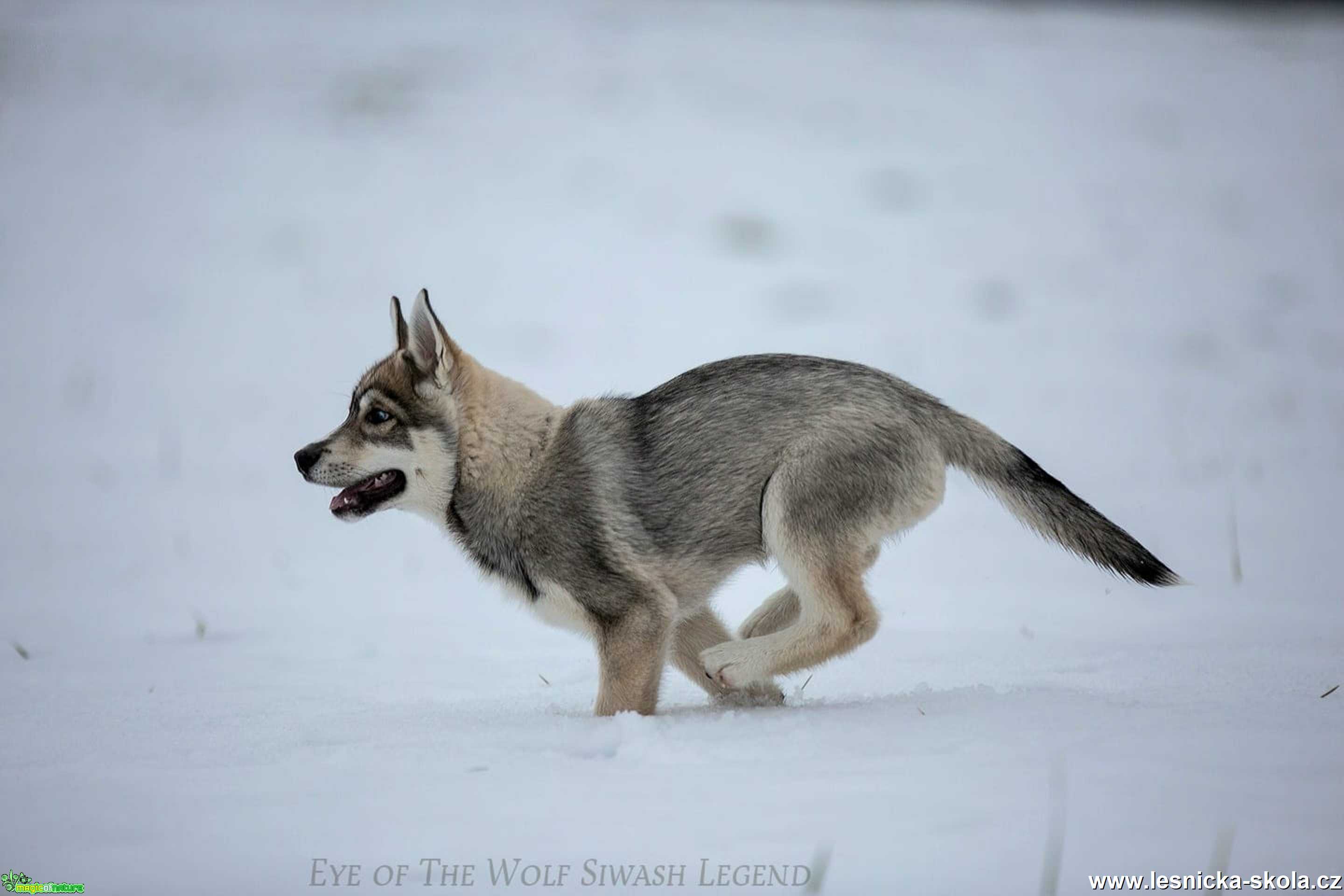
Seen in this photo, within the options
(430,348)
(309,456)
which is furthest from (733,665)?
(309,456)

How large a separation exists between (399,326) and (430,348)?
25 centimetres

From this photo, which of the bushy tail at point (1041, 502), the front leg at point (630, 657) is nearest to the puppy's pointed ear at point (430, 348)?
the front leg at point (630, 657)

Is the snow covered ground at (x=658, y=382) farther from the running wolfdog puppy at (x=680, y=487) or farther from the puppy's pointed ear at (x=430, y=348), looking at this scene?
the puppy's pointed ear at (x=430, y=348)

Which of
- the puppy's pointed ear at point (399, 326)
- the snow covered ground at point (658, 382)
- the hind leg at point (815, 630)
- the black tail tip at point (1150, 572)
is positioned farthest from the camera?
the puppy's pointed ear at point (399, 326)

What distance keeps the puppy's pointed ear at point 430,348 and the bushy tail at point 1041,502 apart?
5.93 ft

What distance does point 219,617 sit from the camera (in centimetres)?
680

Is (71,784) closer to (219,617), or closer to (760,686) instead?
(760,686)

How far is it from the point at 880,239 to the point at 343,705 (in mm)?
11212

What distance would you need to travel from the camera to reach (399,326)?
16.6ft

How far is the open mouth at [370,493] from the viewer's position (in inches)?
192

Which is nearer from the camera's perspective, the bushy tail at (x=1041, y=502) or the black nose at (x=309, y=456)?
the bushy tail at (x=1041, y=502)

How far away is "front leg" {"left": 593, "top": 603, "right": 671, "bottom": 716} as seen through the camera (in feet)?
15.0

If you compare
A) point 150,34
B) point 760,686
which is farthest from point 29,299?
point 760,686

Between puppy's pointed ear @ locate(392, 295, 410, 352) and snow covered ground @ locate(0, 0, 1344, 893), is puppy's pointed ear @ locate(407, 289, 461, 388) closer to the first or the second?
puppy's pointed ear @ locate(392, 295, 410, 352)
